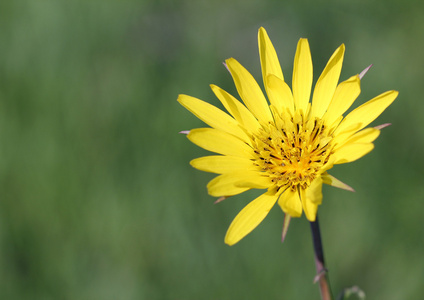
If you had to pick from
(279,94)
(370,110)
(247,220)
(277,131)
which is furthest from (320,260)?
(279,94)

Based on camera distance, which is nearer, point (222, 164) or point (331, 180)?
point (331, 180)

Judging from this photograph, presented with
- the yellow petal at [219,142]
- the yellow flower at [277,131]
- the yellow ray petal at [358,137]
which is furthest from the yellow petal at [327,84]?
the yellow petal at [219,142]

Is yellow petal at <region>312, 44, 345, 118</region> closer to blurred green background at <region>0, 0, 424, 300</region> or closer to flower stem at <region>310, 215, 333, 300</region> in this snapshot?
flower stem at <region>310, 215, 333, 300</region>

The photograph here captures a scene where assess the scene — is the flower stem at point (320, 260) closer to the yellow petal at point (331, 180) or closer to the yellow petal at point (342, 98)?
the yellow petal at point (331, 180)

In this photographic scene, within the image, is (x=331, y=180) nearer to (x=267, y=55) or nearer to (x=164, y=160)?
(x=267, y=55)

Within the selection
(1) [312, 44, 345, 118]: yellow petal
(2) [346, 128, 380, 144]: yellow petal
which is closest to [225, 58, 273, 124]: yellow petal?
(1) [312, 44, 345, 118]: yellow petal

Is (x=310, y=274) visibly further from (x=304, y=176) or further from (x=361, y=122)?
(x=361, y=122)

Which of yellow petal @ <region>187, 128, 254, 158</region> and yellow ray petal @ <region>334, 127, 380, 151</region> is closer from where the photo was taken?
yellow ray petal @ <region>334, 127, 380, 151</region>
